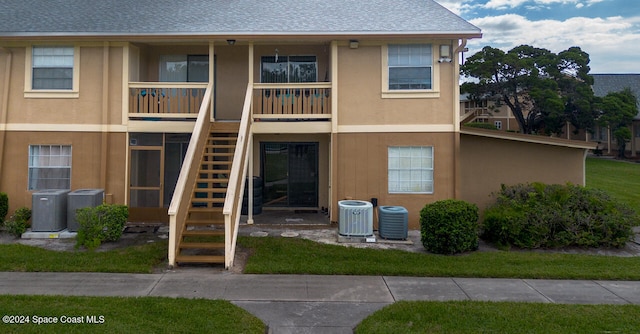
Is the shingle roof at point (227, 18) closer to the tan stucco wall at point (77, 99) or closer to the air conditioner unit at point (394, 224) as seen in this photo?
the tan stucco wall at point (77, 99)

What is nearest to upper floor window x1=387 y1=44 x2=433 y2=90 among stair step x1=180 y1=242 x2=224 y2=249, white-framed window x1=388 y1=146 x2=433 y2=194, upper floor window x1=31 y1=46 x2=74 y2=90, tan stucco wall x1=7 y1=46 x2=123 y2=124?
white-framed window x1=388 y1=146 x2=433 y2=194

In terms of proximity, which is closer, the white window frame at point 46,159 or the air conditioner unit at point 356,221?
the air conditioner unit at point 356,221

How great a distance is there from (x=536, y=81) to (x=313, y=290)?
108 feet

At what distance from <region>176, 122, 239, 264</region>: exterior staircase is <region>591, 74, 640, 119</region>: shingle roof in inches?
1688

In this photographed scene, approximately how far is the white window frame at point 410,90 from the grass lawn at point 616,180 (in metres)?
8.82

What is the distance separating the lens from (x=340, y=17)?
36.6 feet

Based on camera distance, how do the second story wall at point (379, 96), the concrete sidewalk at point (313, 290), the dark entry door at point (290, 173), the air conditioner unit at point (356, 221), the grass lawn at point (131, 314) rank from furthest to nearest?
the dark entry door at point (290, 173), the second story wall at point (379, 96), the air conditioner unit at point (356, 221), the concrete sidewalk at point (313, 290), the grass lawn at point (131, 314)

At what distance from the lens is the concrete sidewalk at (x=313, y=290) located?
227 inches

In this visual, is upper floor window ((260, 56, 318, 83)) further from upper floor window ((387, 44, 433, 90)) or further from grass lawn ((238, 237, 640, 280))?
grass lawn ((238, 237, 640, 280))

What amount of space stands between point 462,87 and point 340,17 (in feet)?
91.1

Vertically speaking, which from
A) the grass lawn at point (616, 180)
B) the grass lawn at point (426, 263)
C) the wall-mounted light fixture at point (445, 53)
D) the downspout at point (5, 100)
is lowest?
the grass lawn at point (426, 263)

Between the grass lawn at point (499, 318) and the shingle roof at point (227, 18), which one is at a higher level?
the shingle roof at point (227, 18)

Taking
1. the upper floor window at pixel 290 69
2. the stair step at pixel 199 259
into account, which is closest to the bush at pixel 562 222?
the stair step at pixel 199 259

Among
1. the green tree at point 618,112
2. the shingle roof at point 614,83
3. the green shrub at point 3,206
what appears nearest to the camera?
the green shrub at point 3,206
